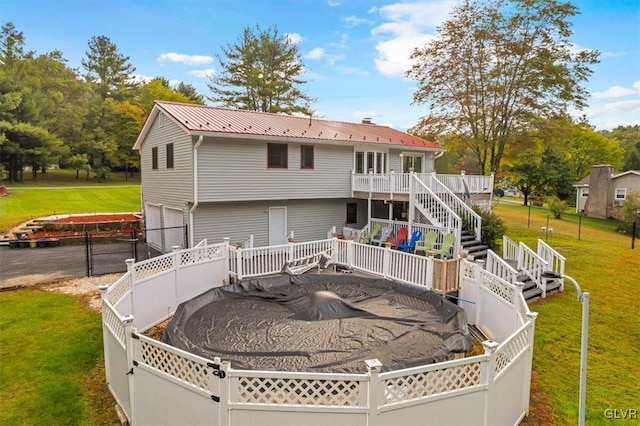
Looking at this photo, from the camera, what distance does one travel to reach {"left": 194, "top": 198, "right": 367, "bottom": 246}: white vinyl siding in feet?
42.2

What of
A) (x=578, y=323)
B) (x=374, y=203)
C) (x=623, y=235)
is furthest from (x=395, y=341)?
(x=623, y=235)

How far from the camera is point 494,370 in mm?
4191

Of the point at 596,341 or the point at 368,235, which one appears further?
the point at 368,235

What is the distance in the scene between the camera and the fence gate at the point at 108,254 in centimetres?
1126

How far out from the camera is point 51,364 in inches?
249

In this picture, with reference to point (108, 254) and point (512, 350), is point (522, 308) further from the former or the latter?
point (108, 254)

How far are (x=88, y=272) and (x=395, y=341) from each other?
937 centimetres

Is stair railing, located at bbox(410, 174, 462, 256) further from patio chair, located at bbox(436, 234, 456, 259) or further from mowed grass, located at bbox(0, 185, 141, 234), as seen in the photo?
mowed grass, located at bbox(0, 185, 141, 234)

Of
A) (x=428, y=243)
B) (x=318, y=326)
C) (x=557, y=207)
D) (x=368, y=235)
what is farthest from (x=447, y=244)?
(x=557, y=207)

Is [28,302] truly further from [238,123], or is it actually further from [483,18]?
[483,18]

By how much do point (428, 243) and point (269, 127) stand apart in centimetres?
730

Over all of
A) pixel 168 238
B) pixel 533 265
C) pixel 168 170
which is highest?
pixel 168 170

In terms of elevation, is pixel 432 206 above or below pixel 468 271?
above

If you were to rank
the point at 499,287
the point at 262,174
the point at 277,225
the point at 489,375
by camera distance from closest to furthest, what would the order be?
the point at 489,375 < the point at 499,287 < the point at 262,174 < the point at 277,225
